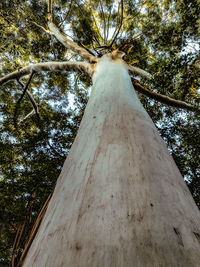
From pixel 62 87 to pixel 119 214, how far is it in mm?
7569

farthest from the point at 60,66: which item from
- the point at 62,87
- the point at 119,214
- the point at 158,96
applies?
the point at 62,87

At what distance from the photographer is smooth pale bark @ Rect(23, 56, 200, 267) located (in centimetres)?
37

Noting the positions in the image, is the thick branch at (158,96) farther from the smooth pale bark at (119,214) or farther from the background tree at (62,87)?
the smooth pale bark at (119,214)

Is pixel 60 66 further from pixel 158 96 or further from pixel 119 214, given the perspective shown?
pixel 119 214

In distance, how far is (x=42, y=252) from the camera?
0.43 meters

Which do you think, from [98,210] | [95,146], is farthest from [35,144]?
[98,210]

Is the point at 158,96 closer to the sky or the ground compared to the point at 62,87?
closer to the ground

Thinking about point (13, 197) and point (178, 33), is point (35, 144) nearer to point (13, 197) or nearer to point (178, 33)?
point (13, 197)

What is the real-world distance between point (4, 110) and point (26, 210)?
3.49 meters

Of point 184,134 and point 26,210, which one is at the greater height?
point 184,134

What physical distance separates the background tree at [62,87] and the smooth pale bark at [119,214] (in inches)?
9.3

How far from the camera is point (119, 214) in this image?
0.45 m

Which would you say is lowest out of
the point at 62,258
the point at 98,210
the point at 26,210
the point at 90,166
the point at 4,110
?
the point at 62,258

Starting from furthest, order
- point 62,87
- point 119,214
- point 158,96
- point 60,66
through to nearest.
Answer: point 62,87, point 60,66, point 158,96, point 119,214
